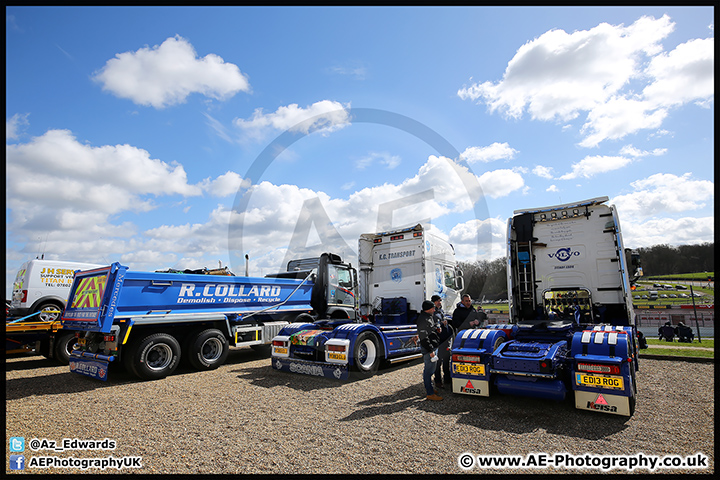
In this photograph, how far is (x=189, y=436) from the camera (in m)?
4.63

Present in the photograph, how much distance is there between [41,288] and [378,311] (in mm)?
12020

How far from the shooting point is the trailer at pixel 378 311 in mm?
8016

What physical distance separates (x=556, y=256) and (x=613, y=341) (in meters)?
3.64

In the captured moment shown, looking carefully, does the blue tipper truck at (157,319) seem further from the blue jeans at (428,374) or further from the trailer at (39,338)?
the blue jeans at (428,374)

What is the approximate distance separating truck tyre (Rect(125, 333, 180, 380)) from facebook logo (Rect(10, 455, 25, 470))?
3969 mm

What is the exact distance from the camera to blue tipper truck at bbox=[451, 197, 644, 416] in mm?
5246

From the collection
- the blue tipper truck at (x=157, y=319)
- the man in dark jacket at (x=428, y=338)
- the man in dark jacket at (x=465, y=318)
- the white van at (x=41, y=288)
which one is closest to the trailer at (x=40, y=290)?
the white van at (x=41, y=288)

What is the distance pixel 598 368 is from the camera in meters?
5.19

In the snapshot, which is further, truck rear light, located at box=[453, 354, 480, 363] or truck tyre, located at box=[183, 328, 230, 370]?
truck tyre, located at box=[183, 328, 230, 370]

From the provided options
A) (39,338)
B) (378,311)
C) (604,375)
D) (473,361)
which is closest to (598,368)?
(604,375)

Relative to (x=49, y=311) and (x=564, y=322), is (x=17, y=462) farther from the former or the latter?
(x=49, y=311)

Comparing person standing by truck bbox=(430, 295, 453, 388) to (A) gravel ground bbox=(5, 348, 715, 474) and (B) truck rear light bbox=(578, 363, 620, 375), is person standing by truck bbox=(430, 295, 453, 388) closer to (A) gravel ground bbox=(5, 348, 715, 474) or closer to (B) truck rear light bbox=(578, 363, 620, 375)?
(A) gravel ground bbox=(5, 348, 715, 474)

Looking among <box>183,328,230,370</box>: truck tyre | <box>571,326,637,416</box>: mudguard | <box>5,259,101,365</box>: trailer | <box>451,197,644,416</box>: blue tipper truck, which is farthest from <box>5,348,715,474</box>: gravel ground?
<box>5,259,101,365</box>: trailer

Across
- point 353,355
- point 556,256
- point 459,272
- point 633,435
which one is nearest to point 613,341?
point 633,435
